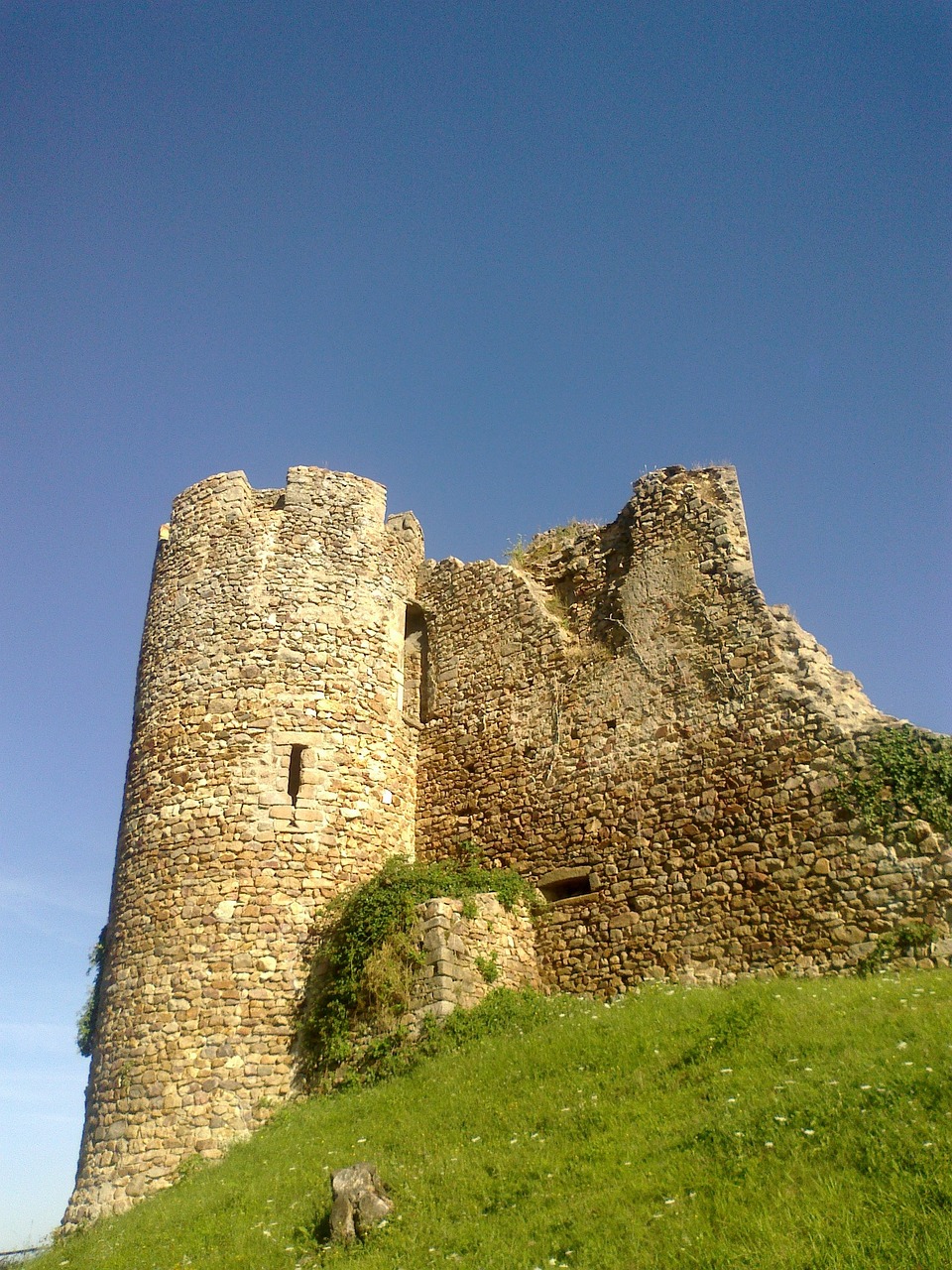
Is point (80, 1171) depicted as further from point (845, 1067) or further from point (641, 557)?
point (641, 557)

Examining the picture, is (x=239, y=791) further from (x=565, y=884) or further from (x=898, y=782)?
(x=898, y=782)

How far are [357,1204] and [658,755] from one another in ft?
22.1

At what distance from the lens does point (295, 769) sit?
46.8 ft

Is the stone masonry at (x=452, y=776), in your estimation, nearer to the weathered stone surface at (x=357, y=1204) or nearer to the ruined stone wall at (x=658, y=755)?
the ruined stone wall at (x=658, y=755)

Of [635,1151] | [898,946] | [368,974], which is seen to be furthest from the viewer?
[368,974]

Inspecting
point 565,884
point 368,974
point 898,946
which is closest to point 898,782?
point 898,946

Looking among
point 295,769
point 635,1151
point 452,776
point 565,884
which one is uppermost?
point 452,776

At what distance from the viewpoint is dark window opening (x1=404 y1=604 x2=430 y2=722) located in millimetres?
16453

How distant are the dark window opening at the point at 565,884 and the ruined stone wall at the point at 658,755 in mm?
29

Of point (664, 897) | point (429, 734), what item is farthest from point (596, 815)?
point (429, 734)

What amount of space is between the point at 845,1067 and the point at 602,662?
24.2 feet

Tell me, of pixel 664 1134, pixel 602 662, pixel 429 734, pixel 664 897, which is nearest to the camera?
pixel 664 1134

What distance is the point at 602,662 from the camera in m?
14.4

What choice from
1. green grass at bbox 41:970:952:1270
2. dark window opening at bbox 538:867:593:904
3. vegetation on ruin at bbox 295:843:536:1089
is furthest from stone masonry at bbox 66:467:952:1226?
green grass at bbox 41:970:952:1270
